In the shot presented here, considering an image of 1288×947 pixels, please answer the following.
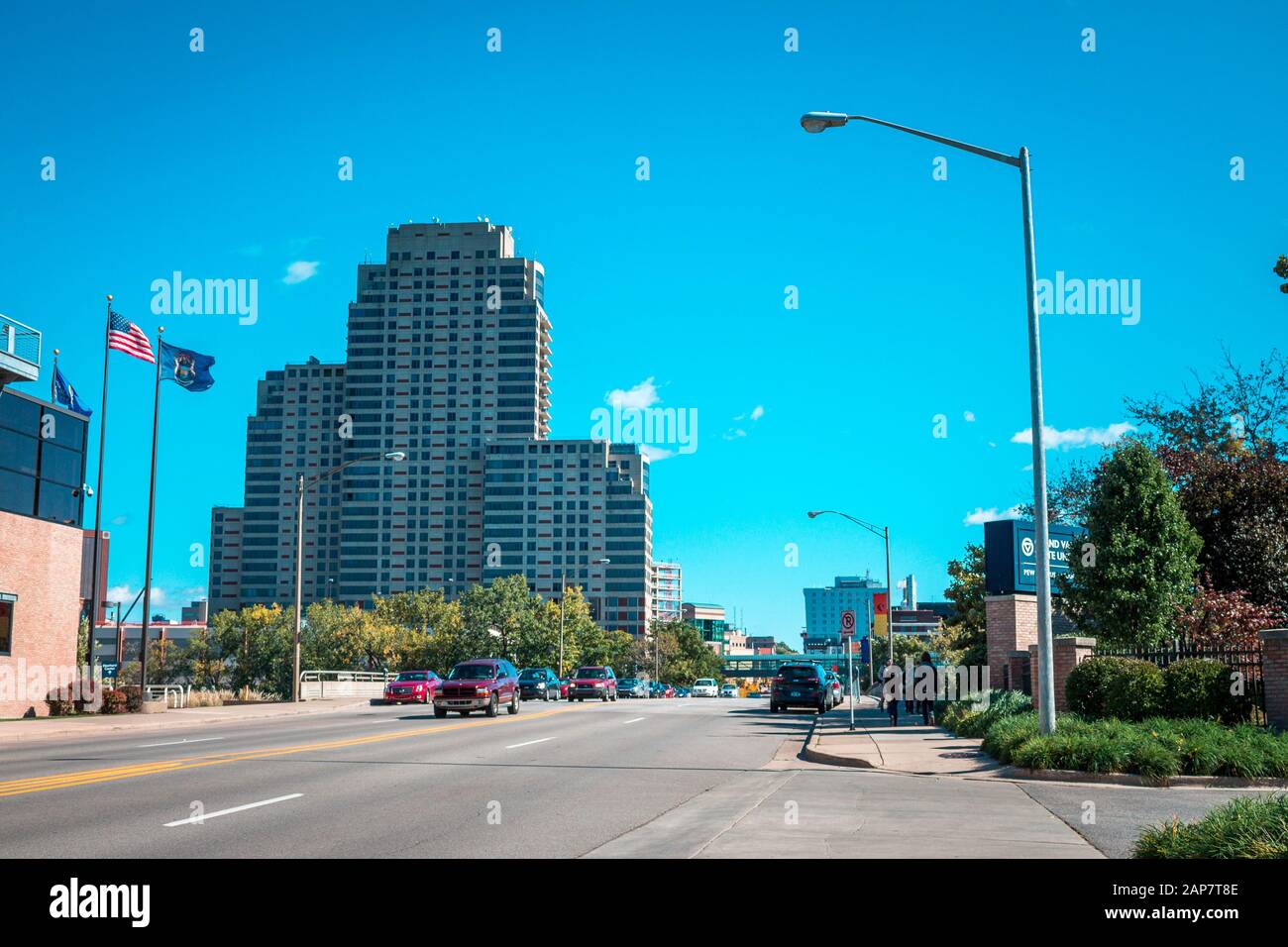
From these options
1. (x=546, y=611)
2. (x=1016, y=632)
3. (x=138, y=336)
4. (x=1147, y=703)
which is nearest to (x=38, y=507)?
(x=138, y=336)

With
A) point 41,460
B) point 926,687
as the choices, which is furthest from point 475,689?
point 41,460

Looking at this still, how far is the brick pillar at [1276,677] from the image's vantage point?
1814cm

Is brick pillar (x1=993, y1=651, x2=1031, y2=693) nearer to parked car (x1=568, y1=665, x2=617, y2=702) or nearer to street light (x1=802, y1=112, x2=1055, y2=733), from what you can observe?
street light (x1=802, y1=112, x2=1055, y2=733)

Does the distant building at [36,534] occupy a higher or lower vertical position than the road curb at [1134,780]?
higher

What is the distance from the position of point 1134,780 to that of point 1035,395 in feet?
19.5

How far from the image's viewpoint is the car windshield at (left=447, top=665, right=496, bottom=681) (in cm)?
3419

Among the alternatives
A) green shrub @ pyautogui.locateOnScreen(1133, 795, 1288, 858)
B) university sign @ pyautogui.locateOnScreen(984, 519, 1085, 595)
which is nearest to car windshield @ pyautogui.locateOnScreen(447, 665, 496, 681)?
university sign @ pyautogui.locateOnScreen(984, 519, 1085, 595)

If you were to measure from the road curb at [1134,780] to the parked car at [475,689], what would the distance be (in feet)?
64.9

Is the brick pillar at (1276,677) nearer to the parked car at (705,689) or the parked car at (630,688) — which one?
the parked car at (630,688)

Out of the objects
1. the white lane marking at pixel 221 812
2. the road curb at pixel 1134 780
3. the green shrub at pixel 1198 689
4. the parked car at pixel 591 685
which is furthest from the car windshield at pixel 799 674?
the white lane marking at pixel 221 812

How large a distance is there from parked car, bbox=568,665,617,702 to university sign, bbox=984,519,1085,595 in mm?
33065

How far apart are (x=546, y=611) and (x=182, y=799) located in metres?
78.9

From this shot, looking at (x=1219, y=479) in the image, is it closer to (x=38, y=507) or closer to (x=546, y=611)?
(x=38, y=507)
